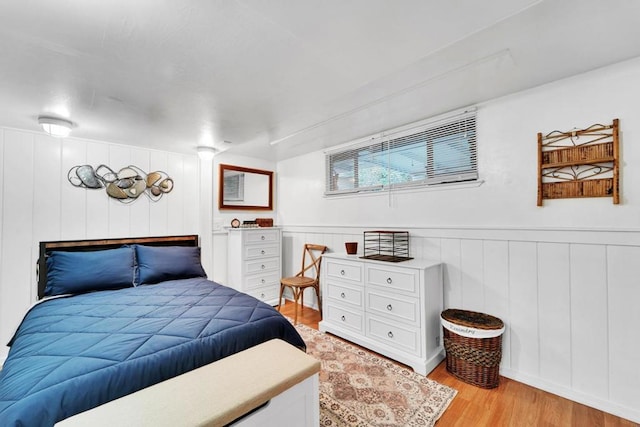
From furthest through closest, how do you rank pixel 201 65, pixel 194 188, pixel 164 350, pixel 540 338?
pixel 194 188 → pixel 540 338 → pixel 201 65 → pixel 164 350

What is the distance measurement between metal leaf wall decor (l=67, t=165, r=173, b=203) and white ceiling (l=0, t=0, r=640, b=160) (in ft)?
1.91

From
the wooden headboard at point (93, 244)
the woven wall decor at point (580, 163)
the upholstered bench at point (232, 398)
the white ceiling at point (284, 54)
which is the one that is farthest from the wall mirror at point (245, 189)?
the woven wall decor at point (580, 163)

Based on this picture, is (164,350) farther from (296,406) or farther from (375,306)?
(375,306)

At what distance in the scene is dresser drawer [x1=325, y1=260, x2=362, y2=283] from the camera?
105 inches

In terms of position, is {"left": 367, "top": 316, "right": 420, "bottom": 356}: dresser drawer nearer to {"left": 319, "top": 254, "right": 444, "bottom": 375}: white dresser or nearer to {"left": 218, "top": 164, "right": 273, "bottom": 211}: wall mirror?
{"left": 319, "top": 254, "right": 444, "bottom": 375}: white dresser

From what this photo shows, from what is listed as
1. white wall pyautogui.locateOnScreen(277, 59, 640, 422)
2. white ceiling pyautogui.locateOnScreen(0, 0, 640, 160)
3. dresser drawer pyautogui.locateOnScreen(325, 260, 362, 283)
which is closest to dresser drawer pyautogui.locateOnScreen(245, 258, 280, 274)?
dresser drawer pyautogui.locateOnScreen(325, 260, 362, 283)

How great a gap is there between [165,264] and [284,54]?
2410 millimetres

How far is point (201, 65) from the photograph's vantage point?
5.18ft

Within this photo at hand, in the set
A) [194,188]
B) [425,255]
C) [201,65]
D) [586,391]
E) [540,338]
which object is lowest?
[586,391]

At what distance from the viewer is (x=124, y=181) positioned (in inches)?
122

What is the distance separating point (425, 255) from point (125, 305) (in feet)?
8.48

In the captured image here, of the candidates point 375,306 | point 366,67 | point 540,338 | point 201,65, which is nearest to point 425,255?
point 375,306

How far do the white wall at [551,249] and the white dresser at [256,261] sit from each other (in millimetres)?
2044

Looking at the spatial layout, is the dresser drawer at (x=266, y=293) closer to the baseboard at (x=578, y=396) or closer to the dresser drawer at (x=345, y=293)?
the dresser drawer at (x=345, y=293)
